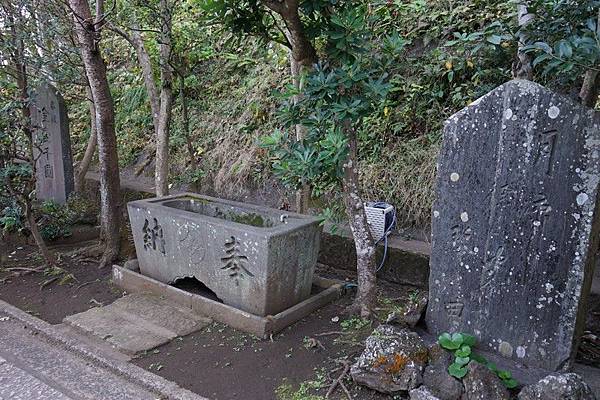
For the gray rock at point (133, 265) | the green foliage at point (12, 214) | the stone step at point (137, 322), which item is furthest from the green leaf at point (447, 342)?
the green foliage at point (12, 214)

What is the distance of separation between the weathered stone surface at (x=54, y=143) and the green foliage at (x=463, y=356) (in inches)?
219

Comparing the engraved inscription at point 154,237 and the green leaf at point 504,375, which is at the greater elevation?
the engraved inscription at point 154,237

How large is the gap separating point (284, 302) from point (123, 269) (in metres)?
1.69

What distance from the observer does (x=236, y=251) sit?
12.2 feet

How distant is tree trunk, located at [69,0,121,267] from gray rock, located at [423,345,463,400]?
3.60m

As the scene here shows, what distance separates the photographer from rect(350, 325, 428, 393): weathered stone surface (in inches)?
109

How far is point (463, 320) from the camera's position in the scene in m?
3.06

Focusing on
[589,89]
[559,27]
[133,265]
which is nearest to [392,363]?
[589,89]

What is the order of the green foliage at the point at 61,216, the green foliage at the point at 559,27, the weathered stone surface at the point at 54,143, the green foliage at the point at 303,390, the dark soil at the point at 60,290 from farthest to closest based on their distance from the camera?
the weathered stone surface at the point at 54,143 < the green foliage at the point at 61,216 < the dark soil at the point at 60,290 < the green foliage at the point at 303,390 < the green foliage at the point at 559,27

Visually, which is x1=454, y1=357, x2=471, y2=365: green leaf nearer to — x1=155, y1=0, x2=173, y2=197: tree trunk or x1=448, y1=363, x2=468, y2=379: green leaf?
x1=448, y1=363, x2=468, y2=379: green leaf

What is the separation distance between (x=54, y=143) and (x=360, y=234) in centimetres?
487

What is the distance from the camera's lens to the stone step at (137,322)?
359 cm

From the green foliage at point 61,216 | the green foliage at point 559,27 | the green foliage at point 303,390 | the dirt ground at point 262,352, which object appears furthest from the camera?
the green foliage at point 61,216

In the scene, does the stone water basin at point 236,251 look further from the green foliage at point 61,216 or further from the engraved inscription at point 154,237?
the green foliage at point 61,216
